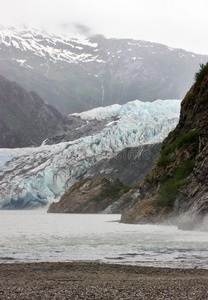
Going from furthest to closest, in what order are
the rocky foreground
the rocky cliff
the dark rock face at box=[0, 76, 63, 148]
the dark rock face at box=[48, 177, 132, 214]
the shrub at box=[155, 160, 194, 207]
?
the dark rock face at box=[0, 76, 63, 148], the dark rock face at box=[48, 177, 132, 214], the shrub at box=[155, 160, 194, 207], the rocky cliff, the rocky foreground

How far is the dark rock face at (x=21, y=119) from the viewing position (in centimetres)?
17912

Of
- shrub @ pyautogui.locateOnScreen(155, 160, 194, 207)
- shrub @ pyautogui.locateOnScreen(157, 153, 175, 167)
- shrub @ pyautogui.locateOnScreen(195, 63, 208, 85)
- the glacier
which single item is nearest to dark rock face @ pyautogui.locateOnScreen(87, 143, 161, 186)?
the glacier

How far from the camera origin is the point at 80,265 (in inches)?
458

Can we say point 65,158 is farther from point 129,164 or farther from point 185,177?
point 185,177

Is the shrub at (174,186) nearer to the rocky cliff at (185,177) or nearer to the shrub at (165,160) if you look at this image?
the rocky cliff at (185,177)

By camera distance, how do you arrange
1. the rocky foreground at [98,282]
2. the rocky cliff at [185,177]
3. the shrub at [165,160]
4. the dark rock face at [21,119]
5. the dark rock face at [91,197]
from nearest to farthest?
1. the rocky foreground at [98,282]
2. the rocky cliff at [185,177]
3. the shrub at [165,160]
4. the dark rock face at [91,197]
5. the dark rock face at [21,119]

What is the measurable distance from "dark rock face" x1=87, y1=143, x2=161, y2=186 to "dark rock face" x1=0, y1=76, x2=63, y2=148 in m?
93.4

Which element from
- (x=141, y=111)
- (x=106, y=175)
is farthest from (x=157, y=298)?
(x=141, y=111)

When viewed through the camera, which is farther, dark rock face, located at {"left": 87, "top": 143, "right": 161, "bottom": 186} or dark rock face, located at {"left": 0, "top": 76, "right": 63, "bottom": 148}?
dark rock face, located at {"left": 0, "top": 76, "right": 63, "bottom": 148}

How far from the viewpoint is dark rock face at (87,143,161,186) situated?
9419 cm

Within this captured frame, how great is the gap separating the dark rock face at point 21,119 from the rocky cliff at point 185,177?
143807 mm

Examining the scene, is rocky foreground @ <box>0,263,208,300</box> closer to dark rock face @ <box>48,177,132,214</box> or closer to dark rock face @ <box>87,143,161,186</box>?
dark rock face @ <box>48,177,132,214</box>

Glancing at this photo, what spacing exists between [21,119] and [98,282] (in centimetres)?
19040

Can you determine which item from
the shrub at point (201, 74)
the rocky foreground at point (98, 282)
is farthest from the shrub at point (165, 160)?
the rocky foreground at point (98, 282)
